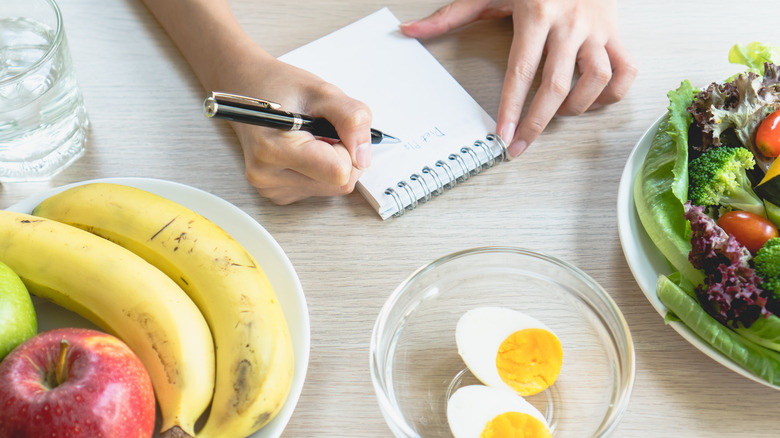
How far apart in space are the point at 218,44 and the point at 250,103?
28cm

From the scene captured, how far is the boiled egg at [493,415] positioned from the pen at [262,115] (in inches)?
16.1

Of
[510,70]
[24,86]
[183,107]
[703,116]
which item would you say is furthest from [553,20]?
[24,86]

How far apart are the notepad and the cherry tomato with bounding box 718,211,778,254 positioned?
1.06 feet

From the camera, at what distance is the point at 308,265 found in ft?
2.84

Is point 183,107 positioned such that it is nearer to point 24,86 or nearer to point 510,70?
point 24,86

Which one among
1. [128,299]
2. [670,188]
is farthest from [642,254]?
[128,299]

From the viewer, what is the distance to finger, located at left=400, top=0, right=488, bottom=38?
1079 mm

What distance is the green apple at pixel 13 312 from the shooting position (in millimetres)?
658

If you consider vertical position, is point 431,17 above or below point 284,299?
above

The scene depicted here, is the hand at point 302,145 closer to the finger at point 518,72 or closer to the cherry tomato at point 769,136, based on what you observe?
the finger at point 518,72

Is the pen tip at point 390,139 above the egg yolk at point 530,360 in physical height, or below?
above

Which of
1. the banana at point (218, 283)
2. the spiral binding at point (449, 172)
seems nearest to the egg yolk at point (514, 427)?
the banana at point (218, 283)

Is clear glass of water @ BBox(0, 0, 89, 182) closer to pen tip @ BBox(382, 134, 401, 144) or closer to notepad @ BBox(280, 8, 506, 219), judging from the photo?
notepad @ BBox(280, 8, 506, 219)

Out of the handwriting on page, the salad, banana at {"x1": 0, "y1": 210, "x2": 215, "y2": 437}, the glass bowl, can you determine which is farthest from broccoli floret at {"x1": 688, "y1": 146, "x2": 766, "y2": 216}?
banana at {"x1": 0, "y1": 210, "x2": 215, "y2": 437}
